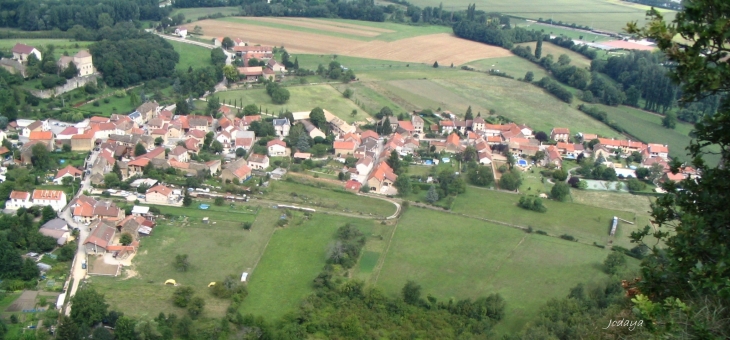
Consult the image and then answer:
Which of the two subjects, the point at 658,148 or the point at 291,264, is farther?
the point at 658,148

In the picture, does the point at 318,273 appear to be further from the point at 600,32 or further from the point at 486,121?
the point at 600,32

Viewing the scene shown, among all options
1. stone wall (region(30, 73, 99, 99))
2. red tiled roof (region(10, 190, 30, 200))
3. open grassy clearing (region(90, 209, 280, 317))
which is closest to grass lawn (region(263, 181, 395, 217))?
open grassy clearing (region(90, 209, 280, 317))

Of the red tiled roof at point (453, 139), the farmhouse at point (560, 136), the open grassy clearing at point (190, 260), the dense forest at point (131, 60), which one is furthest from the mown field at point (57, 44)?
the farmhouse at point (560, 136)

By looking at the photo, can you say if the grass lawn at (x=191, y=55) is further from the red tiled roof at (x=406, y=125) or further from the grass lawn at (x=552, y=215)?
the grass lawn at (x=552, y=215)

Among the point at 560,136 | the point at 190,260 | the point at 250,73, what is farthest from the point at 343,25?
the point at 190,260

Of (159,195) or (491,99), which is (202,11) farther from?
(159,195)

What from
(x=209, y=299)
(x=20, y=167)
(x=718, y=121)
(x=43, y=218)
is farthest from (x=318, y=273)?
(x=718, y=121)
